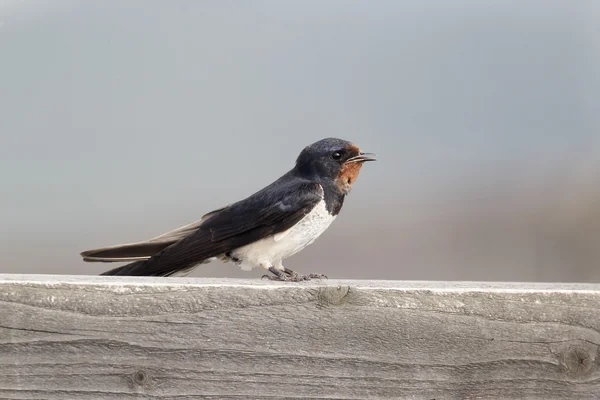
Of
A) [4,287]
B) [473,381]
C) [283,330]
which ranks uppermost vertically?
[4,287]

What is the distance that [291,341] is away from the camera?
5.03 ft

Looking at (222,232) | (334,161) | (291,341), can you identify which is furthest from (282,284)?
(334,161)

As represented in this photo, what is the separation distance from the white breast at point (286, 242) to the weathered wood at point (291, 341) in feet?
3.03

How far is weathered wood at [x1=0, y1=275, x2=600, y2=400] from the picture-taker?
151 centimetres

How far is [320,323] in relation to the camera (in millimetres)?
1557

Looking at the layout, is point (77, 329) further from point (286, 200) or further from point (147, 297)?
point (286, 200)

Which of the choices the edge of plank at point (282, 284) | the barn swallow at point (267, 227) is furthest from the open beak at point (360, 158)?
the edge of plank at point (282, 284)

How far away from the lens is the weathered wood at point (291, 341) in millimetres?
1513

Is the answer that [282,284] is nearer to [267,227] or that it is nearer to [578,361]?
[578,361]

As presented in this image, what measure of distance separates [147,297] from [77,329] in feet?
0.46

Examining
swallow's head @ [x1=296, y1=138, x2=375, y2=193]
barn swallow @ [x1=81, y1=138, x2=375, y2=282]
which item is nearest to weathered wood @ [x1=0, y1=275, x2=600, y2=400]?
barn swallow @ [x1=81, y1=138, x2=375, y2=282]

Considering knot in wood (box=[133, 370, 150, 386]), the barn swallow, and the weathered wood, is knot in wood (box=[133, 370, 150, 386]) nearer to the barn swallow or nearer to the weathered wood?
the weathered wood

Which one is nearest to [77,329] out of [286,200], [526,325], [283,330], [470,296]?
[283,330]

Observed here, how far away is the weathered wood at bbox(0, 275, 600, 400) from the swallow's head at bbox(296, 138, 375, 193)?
124 cm
